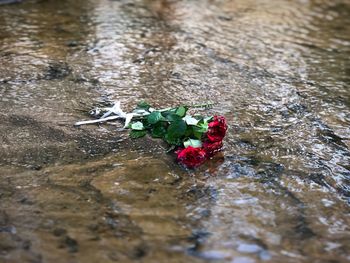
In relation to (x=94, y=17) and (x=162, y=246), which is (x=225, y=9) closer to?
(x=94, y=17)

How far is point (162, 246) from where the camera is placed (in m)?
1.90

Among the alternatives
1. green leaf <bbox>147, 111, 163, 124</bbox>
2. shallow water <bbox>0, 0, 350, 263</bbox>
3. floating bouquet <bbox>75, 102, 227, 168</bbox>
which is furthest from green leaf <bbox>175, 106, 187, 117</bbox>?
shallow water <bbox>0, 0, 350, 263</bbox>

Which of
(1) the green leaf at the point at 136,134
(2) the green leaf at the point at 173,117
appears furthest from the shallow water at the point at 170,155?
(2) the green leaf at the point at 173,117

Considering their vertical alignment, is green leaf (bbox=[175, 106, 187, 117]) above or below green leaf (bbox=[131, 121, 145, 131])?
above

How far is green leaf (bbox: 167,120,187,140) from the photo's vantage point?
261 centimetres

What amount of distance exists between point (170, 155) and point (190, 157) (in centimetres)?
13

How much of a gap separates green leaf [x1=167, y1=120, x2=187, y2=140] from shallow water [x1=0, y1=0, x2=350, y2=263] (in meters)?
0.09

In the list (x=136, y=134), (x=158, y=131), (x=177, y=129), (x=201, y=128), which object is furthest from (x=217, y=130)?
(x=136, y=134)

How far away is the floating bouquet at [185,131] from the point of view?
8.26 ft

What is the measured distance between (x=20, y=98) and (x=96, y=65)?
887 millimetres

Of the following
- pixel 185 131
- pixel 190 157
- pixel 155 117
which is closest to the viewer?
pixel 190 157

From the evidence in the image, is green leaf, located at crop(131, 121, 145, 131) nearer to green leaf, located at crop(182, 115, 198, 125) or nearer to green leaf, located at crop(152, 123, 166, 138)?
green leaf, located at crop(152, 123, 166, 138)

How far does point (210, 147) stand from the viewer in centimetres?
259

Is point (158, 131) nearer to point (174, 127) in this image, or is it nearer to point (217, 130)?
point (174, 127)
